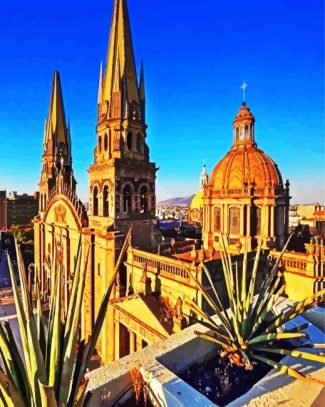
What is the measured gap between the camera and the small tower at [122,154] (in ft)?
52.4

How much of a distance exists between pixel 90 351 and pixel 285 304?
552 cm

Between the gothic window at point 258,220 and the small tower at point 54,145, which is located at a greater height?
the small tower at point 54,145

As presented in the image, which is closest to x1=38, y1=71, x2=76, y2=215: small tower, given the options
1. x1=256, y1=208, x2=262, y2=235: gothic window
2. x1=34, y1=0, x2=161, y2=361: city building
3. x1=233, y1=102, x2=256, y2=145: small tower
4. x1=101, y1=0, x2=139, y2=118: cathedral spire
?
x1=34, y1=0, x2=161, y2=361: city building

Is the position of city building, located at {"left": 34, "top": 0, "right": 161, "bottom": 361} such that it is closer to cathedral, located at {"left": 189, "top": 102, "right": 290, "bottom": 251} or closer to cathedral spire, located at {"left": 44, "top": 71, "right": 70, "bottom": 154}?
cathedral, located at {"left": 189, "top": 102, "right": 290, "bottom": 251}

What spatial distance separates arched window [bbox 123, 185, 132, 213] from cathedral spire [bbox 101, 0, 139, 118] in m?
4.86

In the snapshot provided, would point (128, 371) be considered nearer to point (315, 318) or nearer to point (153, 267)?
point (315, 318)

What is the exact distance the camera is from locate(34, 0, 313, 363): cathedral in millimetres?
13245

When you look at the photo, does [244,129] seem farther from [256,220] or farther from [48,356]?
[48,356]

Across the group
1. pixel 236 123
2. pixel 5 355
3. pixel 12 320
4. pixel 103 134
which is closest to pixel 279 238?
pixel 236 123

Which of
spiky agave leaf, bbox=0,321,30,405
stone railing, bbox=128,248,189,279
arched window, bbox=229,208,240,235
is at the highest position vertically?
arched window, bbox=229,208,240,235

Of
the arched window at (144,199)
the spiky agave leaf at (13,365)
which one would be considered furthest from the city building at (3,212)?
the spiky agave leaf at (13,365)

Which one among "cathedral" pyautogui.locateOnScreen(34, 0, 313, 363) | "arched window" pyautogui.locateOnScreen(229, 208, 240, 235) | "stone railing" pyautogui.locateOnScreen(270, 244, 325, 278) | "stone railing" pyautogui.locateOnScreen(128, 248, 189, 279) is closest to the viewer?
"stone railing" pyautogui.locateOnScreen(270, 244, 325, 278)

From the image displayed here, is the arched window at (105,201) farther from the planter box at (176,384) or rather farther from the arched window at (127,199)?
the planter box at (176,384)

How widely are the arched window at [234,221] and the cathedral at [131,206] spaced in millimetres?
72
